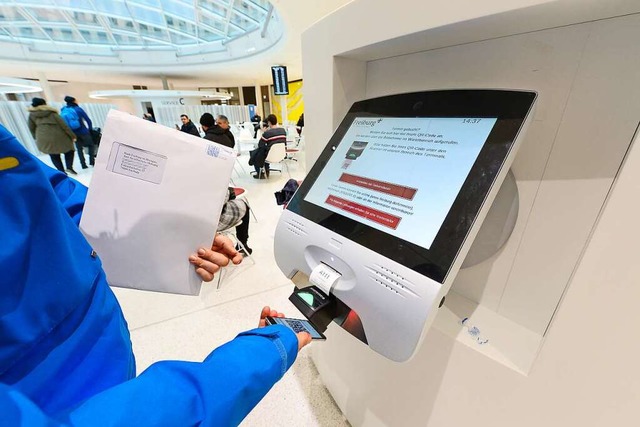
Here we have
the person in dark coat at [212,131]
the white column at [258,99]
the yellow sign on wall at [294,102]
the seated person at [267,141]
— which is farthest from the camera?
the white column at [258,99]

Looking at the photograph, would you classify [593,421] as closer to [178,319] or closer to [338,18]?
[338,18]

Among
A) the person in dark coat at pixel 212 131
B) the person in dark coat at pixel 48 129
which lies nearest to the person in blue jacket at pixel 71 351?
the person in dark coat at pixel 212 131

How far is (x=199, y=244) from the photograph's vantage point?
2.19ft

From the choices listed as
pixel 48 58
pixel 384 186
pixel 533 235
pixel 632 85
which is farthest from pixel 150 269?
pixel 48 58

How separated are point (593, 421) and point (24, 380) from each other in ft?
3.01

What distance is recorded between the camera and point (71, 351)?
434 millimetres

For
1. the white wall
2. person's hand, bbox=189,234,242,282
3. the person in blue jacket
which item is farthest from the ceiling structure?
the person in blue jacket

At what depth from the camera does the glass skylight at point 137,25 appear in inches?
293

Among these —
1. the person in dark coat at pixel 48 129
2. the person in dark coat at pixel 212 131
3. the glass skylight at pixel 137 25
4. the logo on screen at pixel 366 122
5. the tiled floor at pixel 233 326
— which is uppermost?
the glass skylight at pixel 137 25

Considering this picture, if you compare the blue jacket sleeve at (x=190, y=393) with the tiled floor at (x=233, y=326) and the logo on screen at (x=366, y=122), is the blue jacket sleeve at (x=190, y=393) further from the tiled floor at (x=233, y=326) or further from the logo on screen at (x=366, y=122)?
the tiled floor at (x=233, y=326)

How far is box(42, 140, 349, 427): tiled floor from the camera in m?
1.21

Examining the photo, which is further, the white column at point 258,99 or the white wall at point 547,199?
the white column at point 258,99

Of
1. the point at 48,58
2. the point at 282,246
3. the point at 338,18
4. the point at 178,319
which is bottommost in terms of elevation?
the point at 178,319

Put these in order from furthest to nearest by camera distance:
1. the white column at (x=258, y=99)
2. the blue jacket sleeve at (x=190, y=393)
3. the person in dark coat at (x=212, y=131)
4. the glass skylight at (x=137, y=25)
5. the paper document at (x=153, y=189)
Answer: the white column at (x=258, y=99) → the glass skylight at (x=137, y=25) → the person in dark coat at (x=212, y=131) → the paper document at (x=153, y=189) → the blue jacket sleeve at (x=190, y=393)
